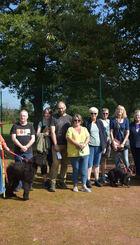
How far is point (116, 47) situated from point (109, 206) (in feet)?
25.4

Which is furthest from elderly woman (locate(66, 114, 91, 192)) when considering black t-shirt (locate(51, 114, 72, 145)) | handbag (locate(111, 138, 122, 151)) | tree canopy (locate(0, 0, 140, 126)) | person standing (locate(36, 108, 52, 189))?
tree canopy (locate(0, 0, 140, 126))

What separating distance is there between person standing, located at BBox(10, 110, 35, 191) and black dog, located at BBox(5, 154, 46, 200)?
1.19 feet

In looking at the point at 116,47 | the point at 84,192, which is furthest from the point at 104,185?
the point at 116,47

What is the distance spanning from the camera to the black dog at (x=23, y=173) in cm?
489

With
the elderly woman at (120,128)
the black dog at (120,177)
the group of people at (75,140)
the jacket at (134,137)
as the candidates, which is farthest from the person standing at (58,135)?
the jacket at (134,137)

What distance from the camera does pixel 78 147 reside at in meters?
5.23

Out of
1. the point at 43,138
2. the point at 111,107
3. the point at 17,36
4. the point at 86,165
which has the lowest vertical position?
the point at 86,165

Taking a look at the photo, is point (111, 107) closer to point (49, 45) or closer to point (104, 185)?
point (104, 185)

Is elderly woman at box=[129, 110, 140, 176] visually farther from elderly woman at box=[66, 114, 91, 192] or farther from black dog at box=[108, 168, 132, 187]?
elderly woman at box=[66, 114, 91, 192]

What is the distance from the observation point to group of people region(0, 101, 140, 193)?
532cm

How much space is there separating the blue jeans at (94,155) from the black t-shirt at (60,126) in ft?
2.24

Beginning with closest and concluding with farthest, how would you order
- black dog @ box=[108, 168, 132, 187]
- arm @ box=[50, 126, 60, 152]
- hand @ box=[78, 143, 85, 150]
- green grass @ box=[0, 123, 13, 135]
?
hand @ box=[78, 143, 85, 150]
arm @ box=[50, 126, 60, 152]
black dog @ box=[108, 168, 132, 187]
green grass @ box=[0, 123, 13, 135]

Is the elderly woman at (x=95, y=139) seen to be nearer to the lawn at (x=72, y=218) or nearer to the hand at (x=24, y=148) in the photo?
the lawn at (x=72, y=218)

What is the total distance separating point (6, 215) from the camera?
Answer: 4.05 m
